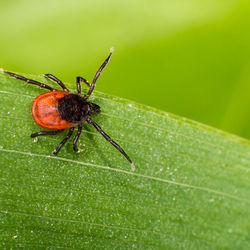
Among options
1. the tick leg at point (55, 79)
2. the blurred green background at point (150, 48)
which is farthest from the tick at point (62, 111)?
the blurred green background at point (150, 48)

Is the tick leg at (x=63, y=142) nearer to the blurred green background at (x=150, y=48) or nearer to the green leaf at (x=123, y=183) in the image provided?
the green leaf at (x=123, y=183)

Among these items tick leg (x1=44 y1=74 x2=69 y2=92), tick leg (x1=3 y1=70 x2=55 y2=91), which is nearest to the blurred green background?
tick leg (x1=44 y1=74 x2=69 y2=92)

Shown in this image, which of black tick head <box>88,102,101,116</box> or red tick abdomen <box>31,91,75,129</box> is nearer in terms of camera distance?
red tick abdomen <box>31,91,75,129</box>

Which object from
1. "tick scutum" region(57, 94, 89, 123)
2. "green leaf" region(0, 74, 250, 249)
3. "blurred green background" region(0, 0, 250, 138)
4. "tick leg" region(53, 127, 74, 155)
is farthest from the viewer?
"blurred green background" region(0, 0, 250, 138)

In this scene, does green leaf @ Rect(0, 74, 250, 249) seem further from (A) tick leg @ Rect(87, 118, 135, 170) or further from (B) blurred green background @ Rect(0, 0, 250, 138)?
(B) blurred green background @ Rect(0, 0, 250, 138)

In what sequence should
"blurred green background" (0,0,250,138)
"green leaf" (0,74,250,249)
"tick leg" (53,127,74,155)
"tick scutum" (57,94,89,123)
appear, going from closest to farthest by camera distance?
1. "green leaf" (0,74,250,249)
2. "tick leg" (53,127,74,155)
3. "tick scutum" (57,94,89,123)
4. "blurred green background" (0,0,250,138)

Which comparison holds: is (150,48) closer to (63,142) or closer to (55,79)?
(55,79)

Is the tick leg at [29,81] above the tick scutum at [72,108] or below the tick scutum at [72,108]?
above
